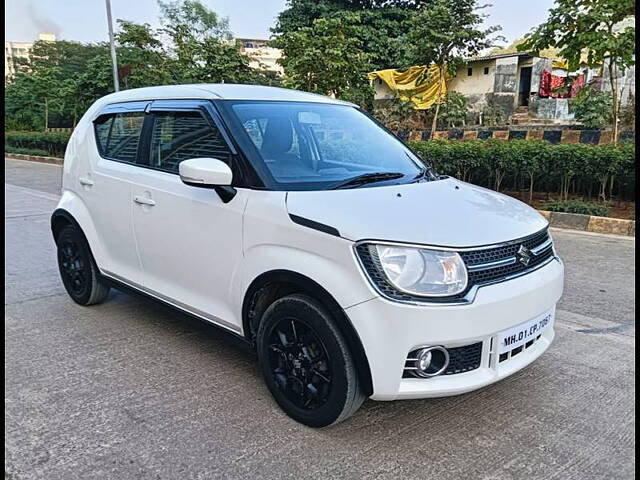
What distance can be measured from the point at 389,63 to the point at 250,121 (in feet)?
73.6

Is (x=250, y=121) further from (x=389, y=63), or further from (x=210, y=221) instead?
(x=389, y=63)

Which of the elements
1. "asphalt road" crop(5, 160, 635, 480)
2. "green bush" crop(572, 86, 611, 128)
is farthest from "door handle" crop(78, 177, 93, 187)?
"green bush" crop(572, 86, 611, 128)

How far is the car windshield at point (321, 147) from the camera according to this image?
294 cm

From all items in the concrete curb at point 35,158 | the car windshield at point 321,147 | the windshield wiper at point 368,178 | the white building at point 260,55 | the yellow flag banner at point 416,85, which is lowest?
the concrete curb at point 35,158

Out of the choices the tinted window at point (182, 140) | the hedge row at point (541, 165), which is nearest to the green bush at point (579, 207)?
the hedge row at point (541, 165)

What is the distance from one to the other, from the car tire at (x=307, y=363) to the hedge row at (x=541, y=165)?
662cm

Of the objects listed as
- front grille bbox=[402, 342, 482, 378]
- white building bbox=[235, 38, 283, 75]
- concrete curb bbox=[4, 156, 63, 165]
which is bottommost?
concrete curb bbox=[4, 156, 63, 165]

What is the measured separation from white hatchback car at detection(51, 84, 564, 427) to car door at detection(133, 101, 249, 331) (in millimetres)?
10

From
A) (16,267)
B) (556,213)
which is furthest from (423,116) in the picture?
(16,267)

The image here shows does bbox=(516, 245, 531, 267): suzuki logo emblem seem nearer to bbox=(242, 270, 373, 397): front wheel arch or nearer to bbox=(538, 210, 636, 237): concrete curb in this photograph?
bbox=(242, 270, 373, 397): front wheel arch

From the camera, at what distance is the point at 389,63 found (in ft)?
79.1

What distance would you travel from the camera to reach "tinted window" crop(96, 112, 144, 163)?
12.1ft

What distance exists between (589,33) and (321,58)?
263 inches

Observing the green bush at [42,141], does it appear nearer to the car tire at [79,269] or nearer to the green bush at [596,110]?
the green bush at [596,110]
